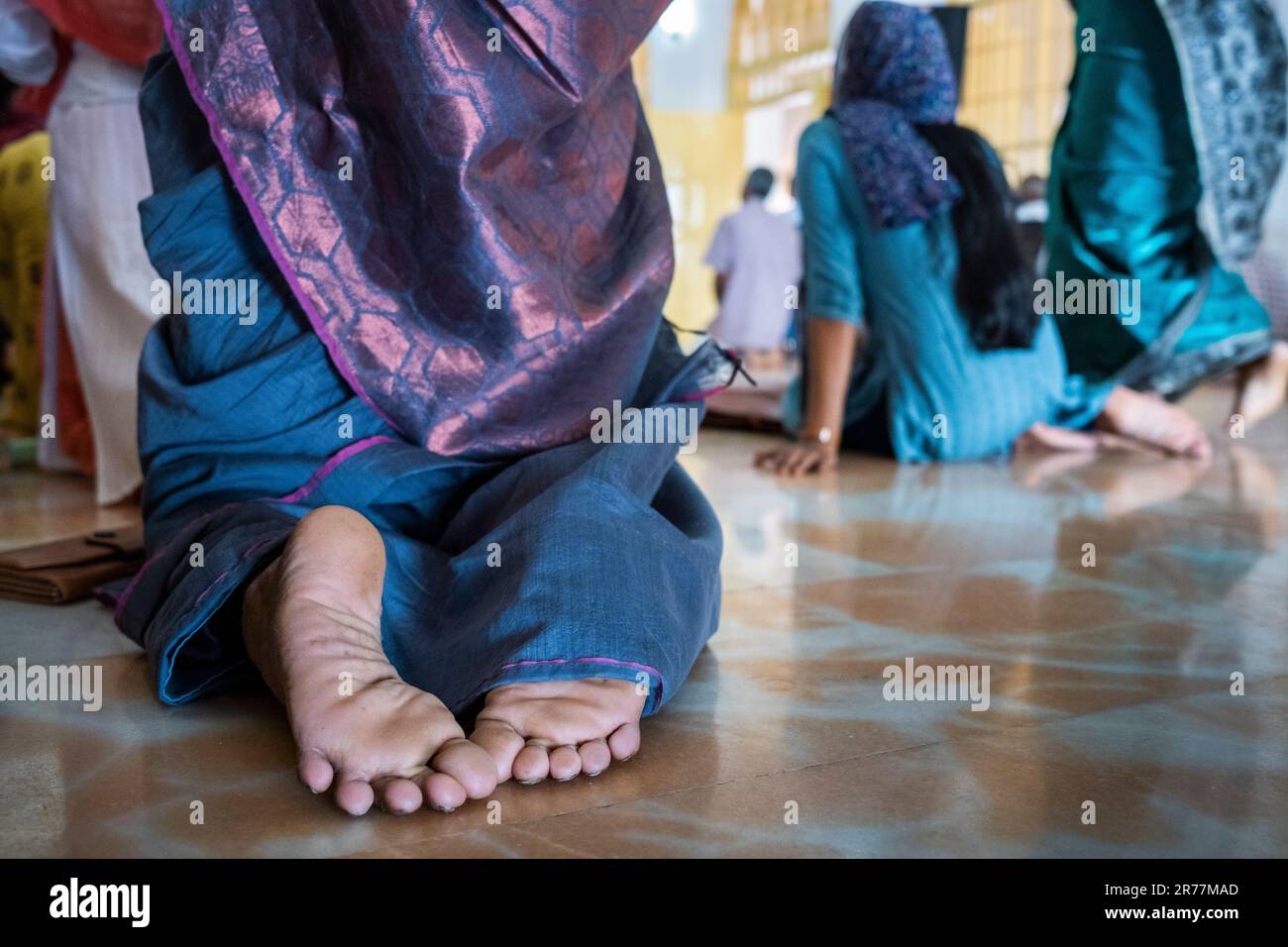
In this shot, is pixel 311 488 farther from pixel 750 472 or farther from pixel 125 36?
pixel 750 472

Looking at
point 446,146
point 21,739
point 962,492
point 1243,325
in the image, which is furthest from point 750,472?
point 21,739

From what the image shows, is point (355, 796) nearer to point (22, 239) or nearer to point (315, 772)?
point (315, 772)

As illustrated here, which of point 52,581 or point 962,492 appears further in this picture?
point 962,492

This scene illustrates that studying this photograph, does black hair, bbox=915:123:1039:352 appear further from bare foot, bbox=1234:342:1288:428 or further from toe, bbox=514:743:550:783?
toe, bbox=514:743:550:783

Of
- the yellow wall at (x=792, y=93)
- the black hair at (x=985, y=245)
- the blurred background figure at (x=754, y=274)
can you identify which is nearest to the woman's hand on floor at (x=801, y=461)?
the black hair at (x=985, y=245)

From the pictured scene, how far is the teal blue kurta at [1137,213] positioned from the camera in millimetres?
3250

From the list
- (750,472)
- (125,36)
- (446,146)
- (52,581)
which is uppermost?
(125,36)

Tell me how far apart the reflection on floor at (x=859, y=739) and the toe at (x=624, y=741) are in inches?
0.7

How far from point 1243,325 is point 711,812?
2804 mm

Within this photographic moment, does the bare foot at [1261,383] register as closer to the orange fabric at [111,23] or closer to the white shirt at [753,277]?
the orange fabric at [111,23]

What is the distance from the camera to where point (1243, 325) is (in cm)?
342

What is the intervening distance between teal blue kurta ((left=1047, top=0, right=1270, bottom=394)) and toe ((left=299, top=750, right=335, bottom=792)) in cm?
279

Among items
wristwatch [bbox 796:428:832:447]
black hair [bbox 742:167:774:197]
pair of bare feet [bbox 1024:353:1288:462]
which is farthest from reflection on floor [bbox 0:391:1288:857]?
black hair [bbox 742:167:774:197]

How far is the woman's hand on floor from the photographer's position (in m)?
3.15
